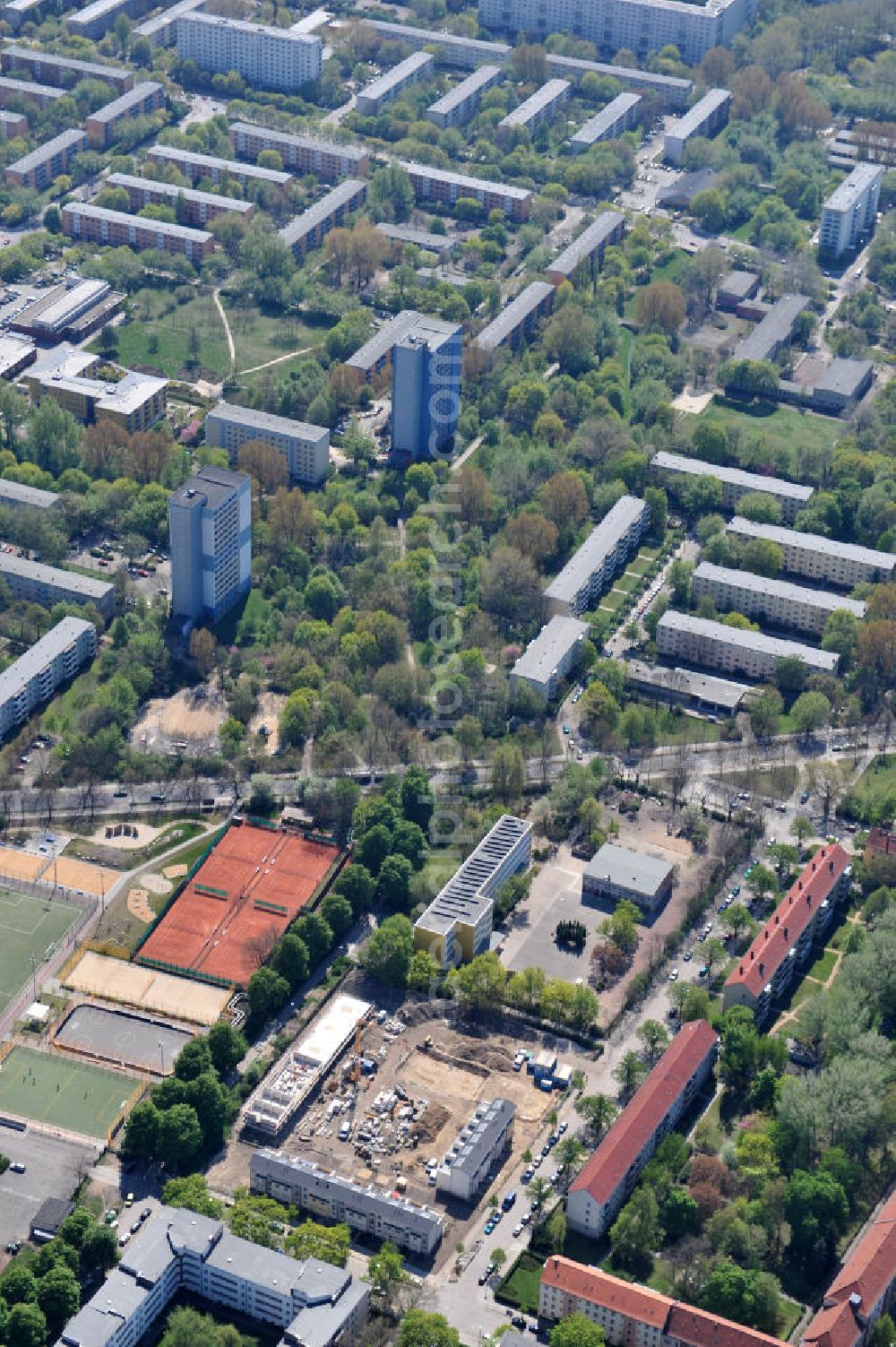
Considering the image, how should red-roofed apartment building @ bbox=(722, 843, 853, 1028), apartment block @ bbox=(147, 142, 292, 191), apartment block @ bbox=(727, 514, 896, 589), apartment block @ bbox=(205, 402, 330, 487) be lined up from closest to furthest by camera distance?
red-roofed apartment building @ bbox=(722, 843, 853, 1028), apartment block @ bbox=(727, 514, 896, 589), apartment block @ bbox=(205, 402, 330, 487), apartment block @ bbox=(147, 142, 292, 191)

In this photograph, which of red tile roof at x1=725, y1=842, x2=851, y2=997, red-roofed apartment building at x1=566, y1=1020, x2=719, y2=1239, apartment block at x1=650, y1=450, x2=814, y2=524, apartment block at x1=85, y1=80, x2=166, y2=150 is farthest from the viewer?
apartment block at x1=85, y1=80, x2=166, y2=150

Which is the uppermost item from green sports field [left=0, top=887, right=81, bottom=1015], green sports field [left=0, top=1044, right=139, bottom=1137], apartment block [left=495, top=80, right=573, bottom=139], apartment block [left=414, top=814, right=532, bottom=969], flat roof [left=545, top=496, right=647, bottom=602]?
apartment block [left=495, top=80, right=573, bottom=139]

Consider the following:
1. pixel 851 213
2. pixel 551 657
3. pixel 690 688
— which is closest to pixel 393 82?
pixel 851 213

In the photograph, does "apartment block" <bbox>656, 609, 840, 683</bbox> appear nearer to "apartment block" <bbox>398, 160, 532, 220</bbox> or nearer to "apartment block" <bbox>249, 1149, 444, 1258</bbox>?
"apartment block" <bbox>249, 1149, 444, 1258</bbox>

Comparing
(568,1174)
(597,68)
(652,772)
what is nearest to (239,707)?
(652,772)

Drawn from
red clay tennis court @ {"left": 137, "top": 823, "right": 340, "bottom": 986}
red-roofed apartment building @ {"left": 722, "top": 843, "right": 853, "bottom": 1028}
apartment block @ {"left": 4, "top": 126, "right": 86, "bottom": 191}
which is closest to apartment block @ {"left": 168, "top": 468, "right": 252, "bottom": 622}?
red clay tennis court @ {"left": 137, "top": 823, "right": 340, "bottom": 986}

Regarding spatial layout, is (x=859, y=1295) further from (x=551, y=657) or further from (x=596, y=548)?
(x=596, y=548)
